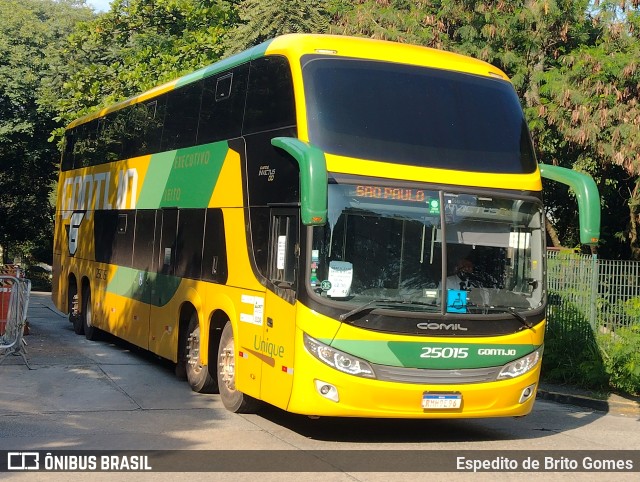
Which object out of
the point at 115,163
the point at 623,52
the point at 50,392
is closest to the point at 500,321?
the point at 50,392

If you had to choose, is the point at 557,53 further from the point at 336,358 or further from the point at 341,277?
the point at 336,358

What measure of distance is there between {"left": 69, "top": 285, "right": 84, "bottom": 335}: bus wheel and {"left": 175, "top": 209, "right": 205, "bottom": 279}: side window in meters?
7.06

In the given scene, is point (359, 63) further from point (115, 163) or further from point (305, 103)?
point (115, 163)

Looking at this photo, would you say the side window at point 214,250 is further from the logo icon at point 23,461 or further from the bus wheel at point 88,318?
the bus wheel at point 88,318

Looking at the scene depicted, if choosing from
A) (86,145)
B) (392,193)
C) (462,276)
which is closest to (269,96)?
(392,193)

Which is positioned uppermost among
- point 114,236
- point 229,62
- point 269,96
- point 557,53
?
point 557,53

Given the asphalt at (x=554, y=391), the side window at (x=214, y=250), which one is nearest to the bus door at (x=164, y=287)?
the side window at (x=214, y=250)

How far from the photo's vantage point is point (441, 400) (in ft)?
32.9

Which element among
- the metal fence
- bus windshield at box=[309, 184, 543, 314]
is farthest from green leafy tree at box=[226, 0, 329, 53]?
bus windshield at box=[309, 184, 543, 314]

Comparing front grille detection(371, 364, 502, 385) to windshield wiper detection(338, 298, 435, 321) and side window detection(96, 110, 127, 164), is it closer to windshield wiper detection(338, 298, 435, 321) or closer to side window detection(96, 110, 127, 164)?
windshield wiper detection(338, 298, 435, 321)

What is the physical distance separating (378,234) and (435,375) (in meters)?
1.53

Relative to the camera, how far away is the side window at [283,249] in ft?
33.6

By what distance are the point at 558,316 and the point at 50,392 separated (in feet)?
28.0

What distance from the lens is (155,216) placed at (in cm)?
1570
